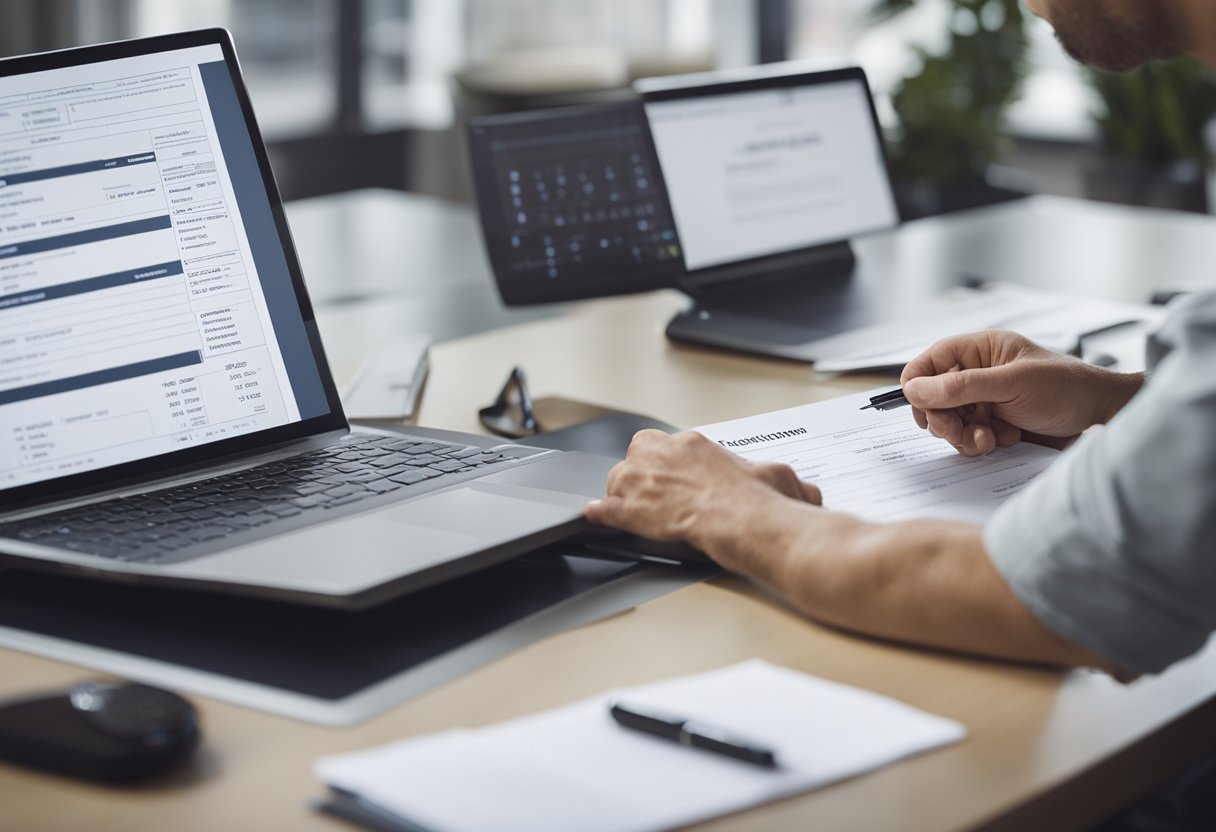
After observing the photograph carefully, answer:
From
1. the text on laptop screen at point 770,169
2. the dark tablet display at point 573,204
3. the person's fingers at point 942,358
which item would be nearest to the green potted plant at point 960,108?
the text on laptop screen at point 770,169

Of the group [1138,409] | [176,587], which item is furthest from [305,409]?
[1138,409]

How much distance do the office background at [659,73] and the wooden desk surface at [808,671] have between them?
370 cm

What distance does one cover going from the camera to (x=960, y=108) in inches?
174

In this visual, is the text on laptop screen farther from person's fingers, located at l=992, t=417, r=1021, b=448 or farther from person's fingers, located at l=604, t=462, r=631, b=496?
person's fingers, located at l=604, t=462, r=631, b=496

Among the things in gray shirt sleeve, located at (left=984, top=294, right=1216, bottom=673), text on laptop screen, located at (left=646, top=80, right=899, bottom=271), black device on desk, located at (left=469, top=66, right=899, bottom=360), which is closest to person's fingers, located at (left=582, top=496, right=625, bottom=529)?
gray shirt sleeve, located at (left=984, top=294, right=1216, bottom=673)

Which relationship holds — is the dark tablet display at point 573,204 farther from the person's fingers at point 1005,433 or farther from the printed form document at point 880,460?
the person's fingers at point 1005,433

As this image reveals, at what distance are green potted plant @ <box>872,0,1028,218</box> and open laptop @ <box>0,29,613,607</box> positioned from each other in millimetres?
3454

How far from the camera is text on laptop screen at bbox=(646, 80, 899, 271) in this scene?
1.69 meters

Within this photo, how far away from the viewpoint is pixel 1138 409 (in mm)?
779

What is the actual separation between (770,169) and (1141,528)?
3.46 ft

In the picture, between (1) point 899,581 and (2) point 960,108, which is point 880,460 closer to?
(1) point 899,581

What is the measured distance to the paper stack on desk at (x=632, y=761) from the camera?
660 mm

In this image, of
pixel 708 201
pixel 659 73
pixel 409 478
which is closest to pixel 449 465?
pixel 409 478

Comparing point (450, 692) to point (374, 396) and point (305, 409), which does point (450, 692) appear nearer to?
point (305, 409)
